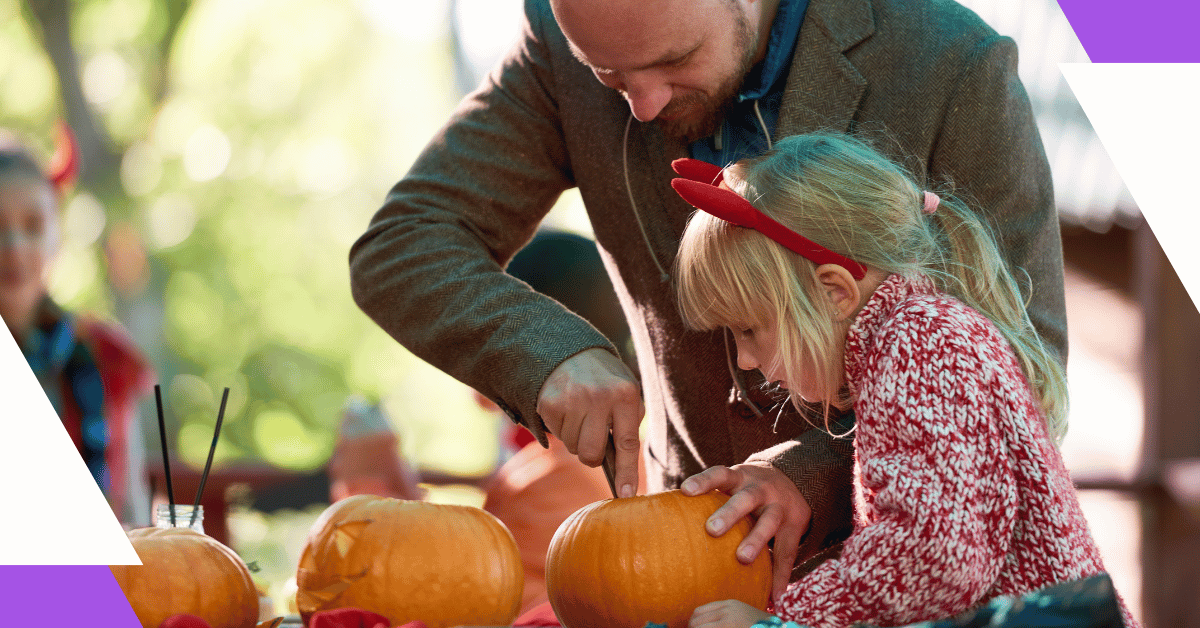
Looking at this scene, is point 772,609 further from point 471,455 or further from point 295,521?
point 471,455

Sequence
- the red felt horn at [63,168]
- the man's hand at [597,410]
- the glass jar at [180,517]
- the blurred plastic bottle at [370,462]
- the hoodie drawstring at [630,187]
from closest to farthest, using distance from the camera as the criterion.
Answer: the man's hand at [597,410], the glass jar at [180,517], the hoodie drawstring at [630,187], the blurred plastic bottle at [370,462], the red felt horn at [63,168]

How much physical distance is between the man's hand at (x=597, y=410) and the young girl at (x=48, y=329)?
7.02 ft

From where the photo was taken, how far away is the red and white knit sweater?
1.09 m

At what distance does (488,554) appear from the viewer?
1337mm

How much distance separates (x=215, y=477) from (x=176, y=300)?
17.2ft

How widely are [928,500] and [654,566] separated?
33 centimetres

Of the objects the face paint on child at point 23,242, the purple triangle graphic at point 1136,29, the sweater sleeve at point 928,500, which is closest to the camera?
the sweater sleeve at point 928,500

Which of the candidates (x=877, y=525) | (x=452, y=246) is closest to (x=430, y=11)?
(x=452, y=246)

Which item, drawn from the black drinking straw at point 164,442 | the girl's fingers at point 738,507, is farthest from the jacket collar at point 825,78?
the black drinking straw at point 164,442

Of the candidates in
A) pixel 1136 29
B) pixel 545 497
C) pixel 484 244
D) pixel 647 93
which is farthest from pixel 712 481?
pixel 1136 29

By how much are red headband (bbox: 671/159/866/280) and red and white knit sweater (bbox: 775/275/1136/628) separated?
13cm

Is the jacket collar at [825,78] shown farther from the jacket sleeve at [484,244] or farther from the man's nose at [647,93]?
the jacket sleeve at [484,244]

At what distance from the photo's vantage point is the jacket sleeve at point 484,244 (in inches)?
58.5

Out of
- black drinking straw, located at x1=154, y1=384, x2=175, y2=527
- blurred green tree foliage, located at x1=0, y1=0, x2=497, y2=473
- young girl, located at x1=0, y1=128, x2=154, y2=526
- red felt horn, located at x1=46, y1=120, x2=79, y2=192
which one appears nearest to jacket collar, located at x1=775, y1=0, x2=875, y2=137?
black drinking straw, located at x1=154, y1=384, x2=175, y2=527
